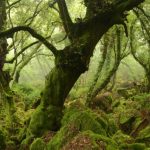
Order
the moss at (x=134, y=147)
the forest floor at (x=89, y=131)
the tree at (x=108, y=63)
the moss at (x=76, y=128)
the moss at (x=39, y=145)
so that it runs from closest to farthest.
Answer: the forest floor at (x=89, y=131) → the moss at (x=134, y=147) → the moss at (x=76, y=128) → the moss at (x=39, y=145) → the tree at (x=108, y=63)

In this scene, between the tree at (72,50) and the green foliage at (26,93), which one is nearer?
the tree at (72,50)

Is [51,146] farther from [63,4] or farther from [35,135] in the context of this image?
[63,4]

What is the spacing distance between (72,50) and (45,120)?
2.21 m

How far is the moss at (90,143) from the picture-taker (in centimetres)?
587

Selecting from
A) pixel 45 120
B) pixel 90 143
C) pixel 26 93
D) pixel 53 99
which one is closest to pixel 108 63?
pixel 26 93

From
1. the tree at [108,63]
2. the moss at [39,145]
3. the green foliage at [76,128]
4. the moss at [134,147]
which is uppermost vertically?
the tree at [108,63]

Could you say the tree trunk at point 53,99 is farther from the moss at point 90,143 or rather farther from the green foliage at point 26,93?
the green foliage at point 26,93

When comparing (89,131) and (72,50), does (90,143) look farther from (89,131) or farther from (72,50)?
(72,50)

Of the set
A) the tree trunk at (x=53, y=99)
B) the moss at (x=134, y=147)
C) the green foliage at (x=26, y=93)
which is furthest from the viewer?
the green foliage at (x=26, y=93)

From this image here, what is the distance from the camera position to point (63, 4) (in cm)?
875

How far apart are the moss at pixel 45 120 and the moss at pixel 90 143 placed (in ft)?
9.08

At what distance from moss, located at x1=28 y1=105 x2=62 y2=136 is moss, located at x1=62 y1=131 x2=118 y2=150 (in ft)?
9.08

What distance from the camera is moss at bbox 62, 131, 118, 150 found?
5.87 meters

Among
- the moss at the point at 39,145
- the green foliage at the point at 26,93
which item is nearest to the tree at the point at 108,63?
the green foliage at the point at 26,93
